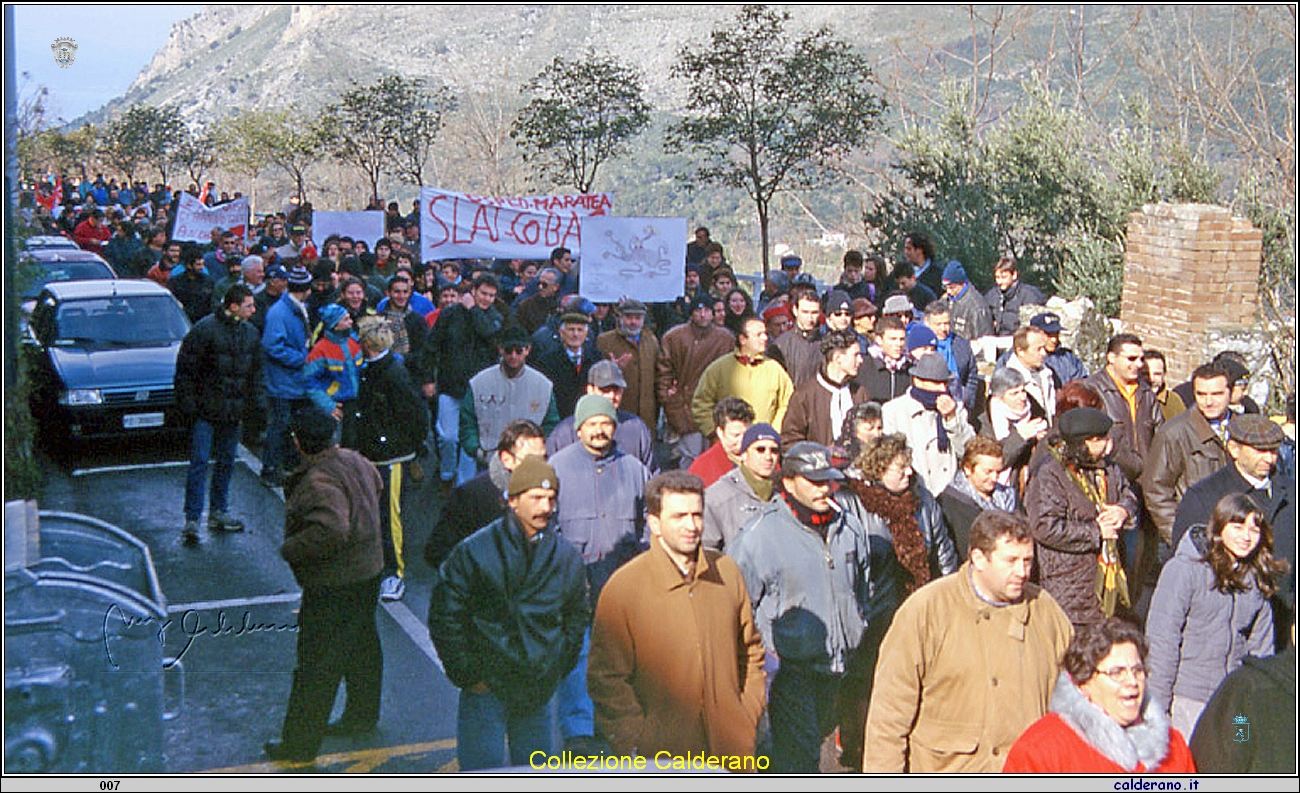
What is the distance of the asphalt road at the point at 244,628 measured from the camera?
6.74 m

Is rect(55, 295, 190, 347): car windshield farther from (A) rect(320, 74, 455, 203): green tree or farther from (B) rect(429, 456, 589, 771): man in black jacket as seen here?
(A) rect(320, 74, 455, 203): green tree

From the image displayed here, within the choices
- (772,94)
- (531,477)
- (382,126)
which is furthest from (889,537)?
(382,126)

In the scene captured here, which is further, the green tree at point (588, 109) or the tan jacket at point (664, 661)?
the green tree at point (588, 109)

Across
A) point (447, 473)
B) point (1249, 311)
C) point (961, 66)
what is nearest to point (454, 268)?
point (447, 473)

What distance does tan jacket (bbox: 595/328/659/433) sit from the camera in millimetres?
10305

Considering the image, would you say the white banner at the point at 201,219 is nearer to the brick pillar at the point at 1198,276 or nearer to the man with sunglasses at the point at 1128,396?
the brick pillar at the point at 1198,276

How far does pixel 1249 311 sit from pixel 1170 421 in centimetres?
489

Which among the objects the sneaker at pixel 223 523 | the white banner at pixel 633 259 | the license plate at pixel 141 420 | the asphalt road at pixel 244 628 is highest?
the white banner at pixel 633 259

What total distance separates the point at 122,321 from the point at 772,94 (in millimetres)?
10293

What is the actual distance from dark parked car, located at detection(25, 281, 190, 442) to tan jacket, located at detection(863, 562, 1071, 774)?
850 centimetres

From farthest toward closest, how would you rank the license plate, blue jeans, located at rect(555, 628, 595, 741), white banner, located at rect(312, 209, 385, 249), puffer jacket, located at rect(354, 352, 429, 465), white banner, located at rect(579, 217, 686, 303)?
white banner, located at rect(312, 209, 385, 249) < white banner, located at rect(579, 217, 686, 303) < the license plate < puffer jacket, located at rect(354, 352, 429, 465) < blue jeans, located at rect(555, 628, 595, 741)

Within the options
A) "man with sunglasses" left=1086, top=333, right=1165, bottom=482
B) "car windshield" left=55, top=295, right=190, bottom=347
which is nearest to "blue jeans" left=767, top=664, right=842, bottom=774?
"man with sunglasses" left=1086, top=333, right=1165, bottom=482

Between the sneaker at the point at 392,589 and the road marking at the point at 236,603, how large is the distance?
1.77 ft

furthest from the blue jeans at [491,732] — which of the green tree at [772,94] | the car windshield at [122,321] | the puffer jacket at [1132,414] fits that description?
the green tree at [772,94]
